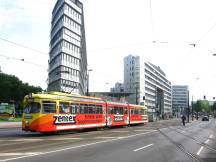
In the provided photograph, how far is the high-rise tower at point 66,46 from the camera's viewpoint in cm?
9738

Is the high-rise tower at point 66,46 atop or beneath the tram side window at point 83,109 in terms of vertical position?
atop

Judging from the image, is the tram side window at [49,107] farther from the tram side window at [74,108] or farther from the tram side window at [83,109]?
the tram side window at [83,109]

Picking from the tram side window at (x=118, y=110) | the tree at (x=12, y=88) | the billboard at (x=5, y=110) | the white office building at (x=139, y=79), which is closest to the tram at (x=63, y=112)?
the tram side window at (x=118, y=110)

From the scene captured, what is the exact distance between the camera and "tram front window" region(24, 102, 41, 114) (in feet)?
97.4

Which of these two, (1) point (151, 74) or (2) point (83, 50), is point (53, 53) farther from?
(1) point (151, 74)

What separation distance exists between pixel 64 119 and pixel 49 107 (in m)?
2.17

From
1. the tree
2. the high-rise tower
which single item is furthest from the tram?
the tree

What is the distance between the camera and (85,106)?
36.1 meters

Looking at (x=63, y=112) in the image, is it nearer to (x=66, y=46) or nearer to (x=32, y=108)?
(x=32, y=108)

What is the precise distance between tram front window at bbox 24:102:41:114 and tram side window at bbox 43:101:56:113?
17.8 inches

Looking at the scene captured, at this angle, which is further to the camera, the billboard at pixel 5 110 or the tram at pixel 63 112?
the billboard at pixel 5 110

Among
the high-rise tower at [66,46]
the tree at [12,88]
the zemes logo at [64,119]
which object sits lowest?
the zemes logo at [64,119]

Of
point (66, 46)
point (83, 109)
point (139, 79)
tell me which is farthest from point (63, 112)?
point (139, 79)

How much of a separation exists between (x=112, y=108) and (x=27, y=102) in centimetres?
1511
